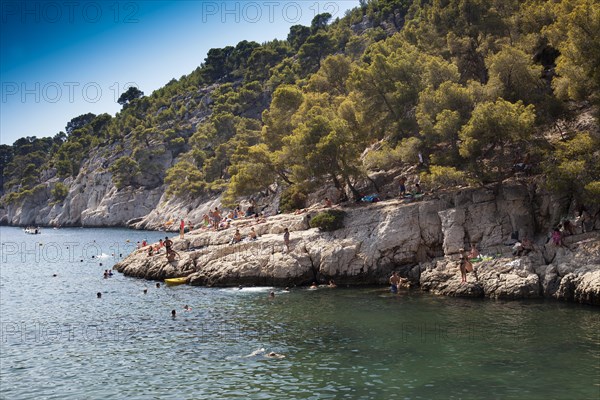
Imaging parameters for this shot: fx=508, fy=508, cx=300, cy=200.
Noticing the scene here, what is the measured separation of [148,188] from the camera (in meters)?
133

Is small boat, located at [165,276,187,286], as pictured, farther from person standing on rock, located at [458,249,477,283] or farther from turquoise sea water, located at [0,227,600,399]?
person standing on rock, located at [458,249,477,283]

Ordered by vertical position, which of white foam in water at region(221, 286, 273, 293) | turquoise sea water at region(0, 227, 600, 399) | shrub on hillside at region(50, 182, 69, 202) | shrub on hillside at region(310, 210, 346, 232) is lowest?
turquoise sea water at region(0, 227, 600, 399)

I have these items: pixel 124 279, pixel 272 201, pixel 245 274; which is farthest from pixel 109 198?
pixel 245 274

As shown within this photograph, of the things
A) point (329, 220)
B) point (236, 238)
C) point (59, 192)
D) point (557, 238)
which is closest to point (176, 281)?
point (236, 238)

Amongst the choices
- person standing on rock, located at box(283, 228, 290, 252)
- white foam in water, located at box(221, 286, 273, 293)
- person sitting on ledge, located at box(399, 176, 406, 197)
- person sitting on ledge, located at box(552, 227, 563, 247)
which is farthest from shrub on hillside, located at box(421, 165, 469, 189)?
white foam in water, located at box(221, 286, 273, 293)

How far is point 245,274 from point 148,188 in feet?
323

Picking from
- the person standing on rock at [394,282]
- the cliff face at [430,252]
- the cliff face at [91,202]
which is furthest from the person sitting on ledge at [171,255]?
the cliff face at [91,202]

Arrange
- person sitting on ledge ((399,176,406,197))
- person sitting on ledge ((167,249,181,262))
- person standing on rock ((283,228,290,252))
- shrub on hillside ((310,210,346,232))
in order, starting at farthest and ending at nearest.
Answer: person sitting on ledge ((167,249,181,262)) < person sitting on ledge ((399,176,406,197)) < shrub on hillside ((310,210,346,232)) < person standing on rock ((283,228,290,252))

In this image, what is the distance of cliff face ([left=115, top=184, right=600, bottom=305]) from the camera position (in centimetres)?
3195

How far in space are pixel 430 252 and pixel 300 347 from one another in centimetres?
1682

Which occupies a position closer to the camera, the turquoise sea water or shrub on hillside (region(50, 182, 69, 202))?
the turquoise sea water

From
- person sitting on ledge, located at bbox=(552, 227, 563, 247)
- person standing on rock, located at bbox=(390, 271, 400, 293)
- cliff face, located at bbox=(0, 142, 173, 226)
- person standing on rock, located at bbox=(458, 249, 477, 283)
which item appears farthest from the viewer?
cliff face, located at bbox=(0, 142, 173, 226)

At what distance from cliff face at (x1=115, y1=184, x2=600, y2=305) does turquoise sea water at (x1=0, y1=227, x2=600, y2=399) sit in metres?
1.71

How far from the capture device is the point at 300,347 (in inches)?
1002
